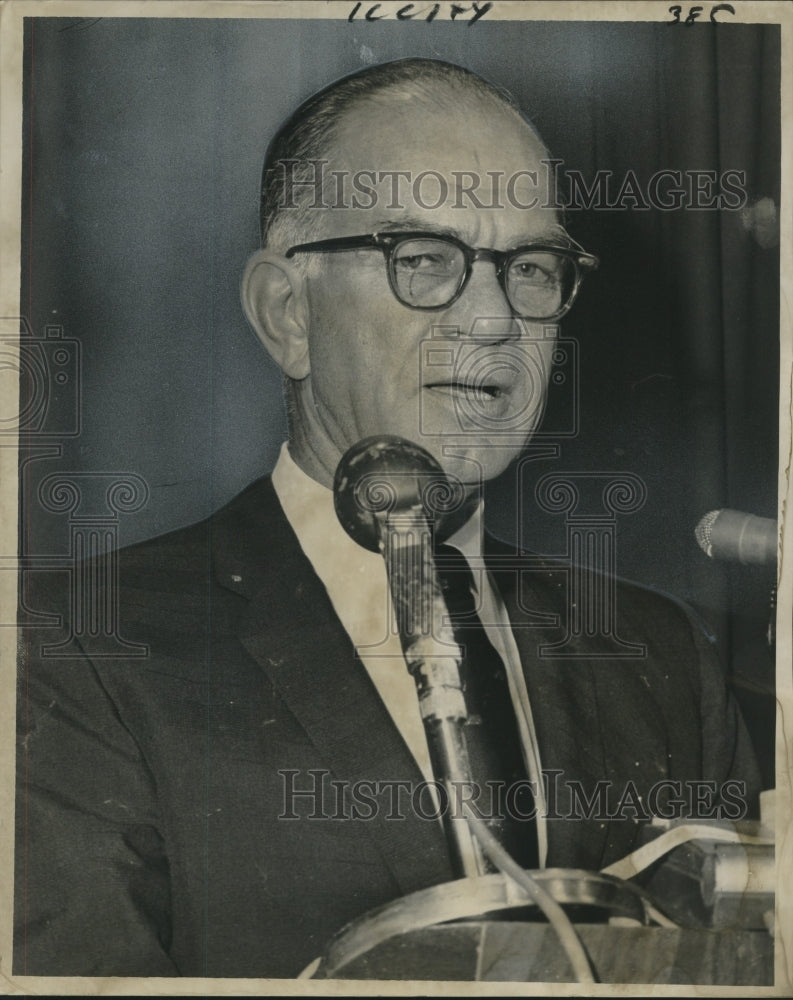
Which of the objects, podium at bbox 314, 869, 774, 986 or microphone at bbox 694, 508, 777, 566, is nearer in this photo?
podium at bbox 314, 869, 774, 986

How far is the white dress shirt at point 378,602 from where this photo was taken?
2.22 meters

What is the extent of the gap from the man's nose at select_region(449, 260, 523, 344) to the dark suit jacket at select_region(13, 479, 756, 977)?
42cm

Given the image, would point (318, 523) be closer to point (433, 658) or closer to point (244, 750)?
point (433, 658)

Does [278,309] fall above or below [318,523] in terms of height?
above

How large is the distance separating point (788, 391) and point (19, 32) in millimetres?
1645

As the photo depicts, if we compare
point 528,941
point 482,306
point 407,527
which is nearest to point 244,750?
point 407,527

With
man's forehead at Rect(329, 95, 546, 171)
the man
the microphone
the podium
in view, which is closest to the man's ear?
the man

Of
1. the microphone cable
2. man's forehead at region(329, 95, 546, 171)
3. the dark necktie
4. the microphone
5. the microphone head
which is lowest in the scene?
the microphone cable

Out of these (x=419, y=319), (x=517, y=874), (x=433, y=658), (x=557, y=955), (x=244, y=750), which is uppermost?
(x=419, y=319)

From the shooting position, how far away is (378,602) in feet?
7.36

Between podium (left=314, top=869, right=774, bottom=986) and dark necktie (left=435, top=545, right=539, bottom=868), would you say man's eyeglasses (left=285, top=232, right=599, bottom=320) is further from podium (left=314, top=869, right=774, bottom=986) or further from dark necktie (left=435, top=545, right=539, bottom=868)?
podium (left=314, top=869, right=774, bottom=986)

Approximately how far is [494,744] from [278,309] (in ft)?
2.98

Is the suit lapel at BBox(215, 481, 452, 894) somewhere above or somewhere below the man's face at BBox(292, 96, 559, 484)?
below

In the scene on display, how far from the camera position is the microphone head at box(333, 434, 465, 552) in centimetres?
225
